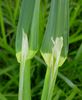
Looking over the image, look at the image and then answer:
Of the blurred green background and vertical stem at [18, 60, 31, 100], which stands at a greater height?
vertical stem at [18, 60, 31, 100]

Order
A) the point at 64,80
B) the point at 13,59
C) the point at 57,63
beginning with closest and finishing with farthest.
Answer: the point at 57,63 < the point at 64,80 < the point at 13,59

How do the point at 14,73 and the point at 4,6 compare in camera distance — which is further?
the point at 4,6

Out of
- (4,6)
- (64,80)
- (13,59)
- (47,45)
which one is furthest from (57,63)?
(4,6)

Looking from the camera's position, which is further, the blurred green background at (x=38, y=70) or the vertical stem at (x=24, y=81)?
the blurred green background at (x=38, y=70)

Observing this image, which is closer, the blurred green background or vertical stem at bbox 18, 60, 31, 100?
vertical stem at bbox 18, 60, 31, 100

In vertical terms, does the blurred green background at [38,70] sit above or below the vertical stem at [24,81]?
below

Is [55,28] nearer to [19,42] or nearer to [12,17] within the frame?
[19,42]

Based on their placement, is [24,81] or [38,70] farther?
[38,70]

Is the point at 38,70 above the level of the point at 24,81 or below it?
below
